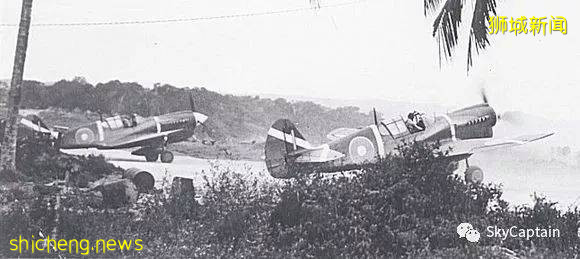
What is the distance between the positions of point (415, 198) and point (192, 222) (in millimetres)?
2478

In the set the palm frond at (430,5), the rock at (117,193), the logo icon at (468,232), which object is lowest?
Result: the logo icon at (468,232)

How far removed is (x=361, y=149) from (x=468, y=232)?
4.95 feet

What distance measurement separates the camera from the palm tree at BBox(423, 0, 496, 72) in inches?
363

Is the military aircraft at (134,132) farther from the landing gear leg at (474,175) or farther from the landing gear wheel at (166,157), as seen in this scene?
the landing gear leg at (474,175)

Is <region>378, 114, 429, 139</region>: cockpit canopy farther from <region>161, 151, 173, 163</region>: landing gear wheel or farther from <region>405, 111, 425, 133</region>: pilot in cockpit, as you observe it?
<region>161, 151, 173, 163</region>: landing gear wheel

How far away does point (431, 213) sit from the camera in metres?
9.30

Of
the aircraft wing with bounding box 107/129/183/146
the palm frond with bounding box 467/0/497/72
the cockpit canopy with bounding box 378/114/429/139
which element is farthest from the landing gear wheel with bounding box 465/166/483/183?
the aircraft wing with bounding box 107/129/183/146

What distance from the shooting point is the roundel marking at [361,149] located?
9586mm

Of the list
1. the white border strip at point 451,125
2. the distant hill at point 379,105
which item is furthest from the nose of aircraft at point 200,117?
the white border strip at point 451,125

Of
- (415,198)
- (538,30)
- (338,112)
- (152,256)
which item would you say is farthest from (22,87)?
(538,30)

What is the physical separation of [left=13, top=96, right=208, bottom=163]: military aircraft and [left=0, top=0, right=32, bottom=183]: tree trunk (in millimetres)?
141

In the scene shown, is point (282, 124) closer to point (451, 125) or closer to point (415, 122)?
point (415, 122)

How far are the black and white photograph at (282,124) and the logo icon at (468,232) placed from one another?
1.3 inches

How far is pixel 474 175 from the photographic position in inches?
373
